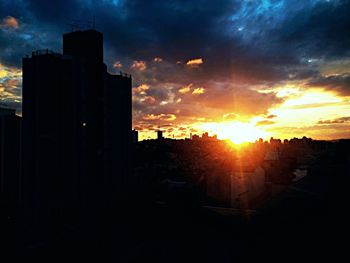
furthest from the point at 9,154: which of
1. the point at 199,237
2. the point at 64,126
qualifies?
Result: the point at 199,237

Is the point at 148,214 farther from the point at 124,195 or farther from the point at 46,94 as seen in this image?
the point at 46,94

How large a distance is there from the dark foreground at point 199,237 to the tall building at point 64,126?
768cm

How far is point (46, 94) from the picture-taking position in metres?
41.9

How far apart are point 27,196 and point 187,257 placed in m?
28.4

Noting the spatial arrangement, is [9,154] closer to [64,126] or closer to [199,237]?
[64,126]

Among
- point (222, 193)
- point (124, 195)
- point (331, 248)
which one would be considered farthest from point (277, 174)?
point (331, 248)

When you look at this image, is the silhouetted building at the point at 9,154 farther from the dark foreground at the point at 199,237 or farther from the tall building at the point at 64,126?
the dark foreground at the point at 199,237

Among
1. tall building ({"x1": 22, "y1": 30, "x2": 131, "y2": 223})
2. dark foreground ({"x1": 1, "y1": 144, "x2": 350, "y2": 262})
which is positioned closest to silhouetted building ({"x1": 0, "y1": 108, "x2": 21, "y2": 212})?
tall building ({"x1": 22, "y1": 30, "x2": 131, "y2": 223})

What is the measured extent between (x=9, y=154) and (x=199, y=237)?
46.4 meters

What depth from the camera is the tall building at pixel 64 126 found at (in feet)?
137

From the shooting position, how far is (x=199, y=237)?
28.6 meters

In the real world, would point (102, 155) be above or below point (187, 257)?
above

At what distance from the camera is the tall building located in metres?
41.6

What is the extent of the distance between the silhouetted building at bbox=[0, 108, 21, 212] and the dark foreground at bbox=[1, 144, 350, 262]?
21607 millimetres
